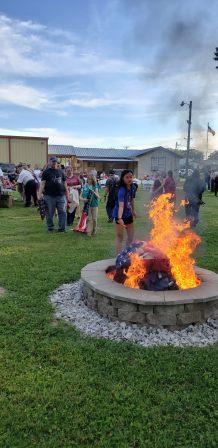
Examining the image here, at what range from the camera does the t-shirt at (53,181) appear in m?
10.7

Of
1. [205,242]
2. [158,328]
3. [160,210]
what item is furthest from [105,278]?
[205,242]

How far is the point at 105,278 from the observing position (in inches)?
223

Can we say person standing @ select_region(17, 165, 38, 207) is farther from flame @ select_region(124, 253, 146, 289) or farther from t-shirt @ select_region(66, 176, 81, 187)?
flame @ select_region(124, 253, 146, 289)

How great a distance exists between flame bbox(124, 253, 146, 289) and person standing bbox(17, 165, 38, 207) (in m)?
12.7

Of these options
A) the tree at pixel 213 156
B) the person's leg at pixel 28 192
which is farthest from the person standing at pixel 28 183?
the tree at pixel 213 156

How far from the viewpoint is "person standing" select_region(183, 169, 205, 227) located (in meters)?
11.9

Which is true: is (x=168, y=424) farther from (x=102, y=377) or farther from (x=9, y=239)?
(x=9, y=239)

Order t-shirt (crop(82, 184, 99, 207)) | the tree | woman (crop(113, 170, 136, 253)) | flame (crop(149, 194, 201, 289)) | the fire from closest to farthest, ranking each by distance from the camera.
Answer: flame (crop(149, 194, 201, 289)) < the fire < woman (crop(113, 170, 136, 253)) < the tree < t-shirt (crop(82, 184, 99, 207))

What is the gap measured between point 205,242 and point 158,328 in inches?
245

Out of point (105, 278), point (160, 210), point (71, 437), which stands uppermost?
point (160, 210)

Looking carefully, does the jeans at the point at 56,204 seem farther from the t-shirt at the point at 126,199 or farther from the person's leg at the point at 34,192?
the person's leg at the point at 34,192

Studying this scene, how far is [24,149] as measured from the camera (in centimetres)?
3603

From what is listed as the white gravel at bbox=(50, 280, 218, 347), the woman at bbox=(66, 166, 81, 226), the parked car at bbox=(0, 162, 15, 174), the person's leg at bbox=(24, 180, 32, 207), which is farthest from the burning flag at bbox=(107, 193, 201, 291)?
the parked car at bbox=(0, 162, 15, 174)

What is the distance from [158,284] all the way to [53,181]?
6230 millimetres
